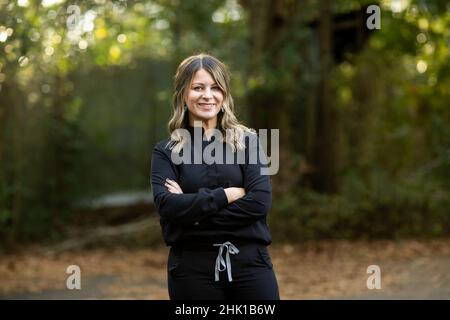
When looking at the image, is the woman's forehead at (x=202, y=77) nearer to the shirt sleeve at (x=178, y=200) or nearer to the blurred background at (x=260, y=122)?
the shirt sleeve at (x=178, y=200)

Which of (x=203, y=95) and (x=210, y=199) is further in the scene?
(x=203, y=95)

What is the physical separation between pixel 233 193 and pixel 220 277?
49cm

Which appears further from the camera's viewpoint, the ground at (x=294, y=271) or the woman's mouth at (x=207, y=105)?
the ground at (x=294, y=271)

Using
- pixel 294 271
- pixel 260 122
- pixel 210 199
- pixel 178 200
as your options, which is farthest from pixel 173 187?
pixel 260 122

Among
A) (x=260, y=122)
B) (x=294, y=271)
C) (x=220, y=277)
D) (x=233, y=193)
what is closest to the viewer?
(x=220, y=277)

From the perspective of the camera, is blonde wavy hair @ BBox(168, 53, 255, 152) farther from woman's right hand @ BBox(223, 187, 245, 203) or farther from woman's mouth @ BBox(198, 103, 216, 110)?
woman's right hand @ BBox(223, 187, 245, 203)

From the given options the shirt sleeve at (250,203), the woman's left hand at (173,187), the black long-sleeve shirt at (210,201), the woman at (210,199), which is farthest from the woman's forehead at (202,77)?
the woman's left hand at (173,187)

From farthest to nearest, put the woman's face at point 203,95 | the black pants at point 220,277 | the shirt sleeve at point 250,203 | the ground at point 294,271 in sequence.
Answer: the ground at point 294,271 → the woman's face at point 203,95 → the shirt sleeve at point 250,203 → the black pants at point 220,277

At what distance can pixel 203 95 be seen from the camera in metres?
3.82

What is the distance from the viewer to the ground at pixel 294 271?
8.69 metres

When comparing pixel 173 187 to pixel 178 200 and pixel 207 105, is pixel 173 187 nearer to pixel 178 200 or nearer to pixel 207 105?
pixel 178 200

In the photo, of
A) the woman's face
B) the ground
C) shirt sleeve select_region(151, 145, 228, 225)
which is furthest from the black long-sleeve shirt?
the ground

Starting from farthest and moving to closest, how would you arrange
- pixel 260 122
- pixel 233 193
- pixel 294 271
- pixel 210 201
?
pixel 260 122 < pixel 294 271 < pixel 233 193 < pixel 210 201

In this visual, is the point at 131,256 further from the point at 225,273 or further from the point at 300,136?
the point at 225,273
